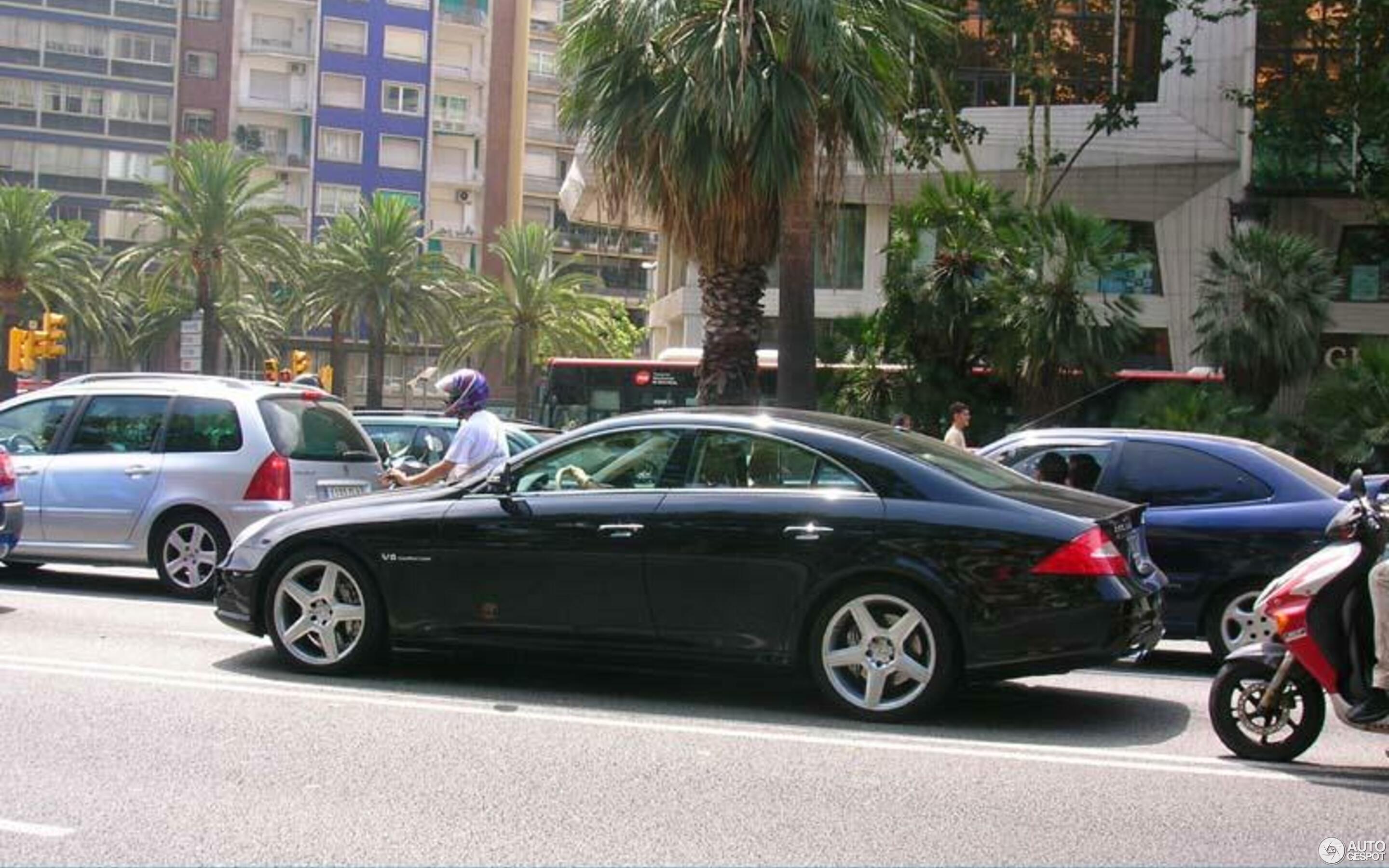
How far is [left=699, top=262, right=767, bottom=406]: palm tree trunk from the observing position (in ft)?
56.5

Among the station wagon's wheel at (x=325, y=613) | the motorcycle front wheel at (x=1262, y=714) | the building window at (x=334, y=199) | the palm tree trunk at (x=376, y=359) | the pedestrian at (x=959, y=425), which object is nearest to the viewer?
the motorcycle front wheel at (x=1262, y=714)

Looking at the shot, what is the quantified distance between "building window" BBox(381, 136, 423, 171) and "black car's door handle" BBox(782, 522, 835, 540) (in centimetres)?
6996

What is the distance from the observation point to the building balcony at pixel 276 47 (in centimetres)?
7106

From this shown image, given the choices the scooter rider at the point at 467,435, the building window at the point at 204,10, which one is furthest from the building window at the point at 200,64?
the scooter rider at the point at 467,435

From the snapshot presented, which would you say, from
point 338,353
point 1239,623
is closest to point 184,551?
point 1239,623

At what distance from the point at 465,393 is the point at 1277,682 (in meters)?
6.28

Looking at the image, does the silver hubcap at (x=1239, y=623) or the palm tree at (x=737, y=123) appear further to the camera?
the palm tree at (x=737, y=123)

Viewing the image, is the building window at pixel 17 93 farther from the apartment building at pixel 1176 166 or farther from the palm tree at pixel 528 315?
the apartment building at pixel 1176 166

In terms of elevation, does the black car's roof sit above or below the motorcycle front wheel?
above

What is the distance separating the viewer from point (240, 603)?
26.6 feet

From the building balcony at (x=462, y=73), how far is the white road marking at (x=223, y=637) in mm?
69055

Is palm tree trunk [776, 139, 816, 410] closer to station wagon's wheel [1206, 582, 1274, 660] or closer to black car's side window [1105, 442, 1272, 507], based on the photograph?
black car's side window [1105, 442, 1272, 507]

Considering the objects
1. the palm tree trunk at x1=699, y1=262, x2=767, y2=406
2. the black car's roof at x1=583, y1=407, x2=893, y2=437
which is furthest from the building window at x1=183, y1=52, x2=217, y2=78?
the black car's roof at x1=583, y1=407, x2=893, y2=437
